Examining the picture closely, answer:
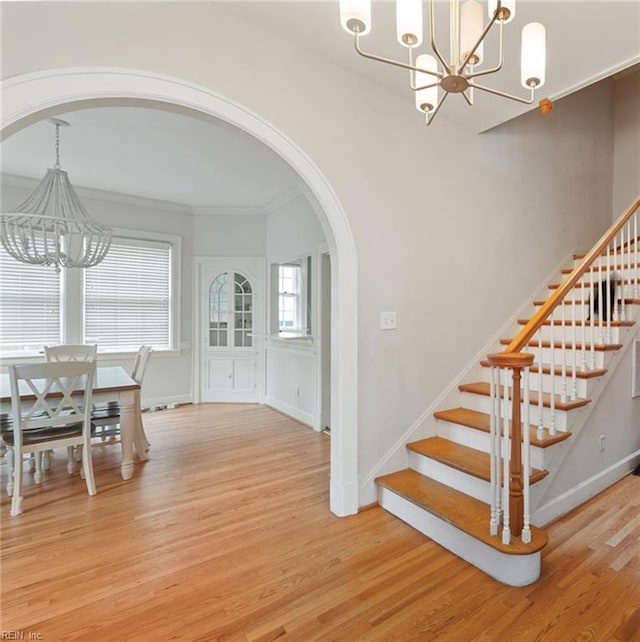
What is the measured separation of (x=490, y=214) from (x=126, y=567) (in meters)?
3.54

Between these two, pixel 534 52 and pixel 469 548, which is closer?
pixel 534 52

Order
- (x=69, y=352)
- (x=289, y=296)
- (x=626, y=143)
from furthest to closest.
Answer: (x=289, y=296) < (x=626, y=143) < (x=69, y=352)

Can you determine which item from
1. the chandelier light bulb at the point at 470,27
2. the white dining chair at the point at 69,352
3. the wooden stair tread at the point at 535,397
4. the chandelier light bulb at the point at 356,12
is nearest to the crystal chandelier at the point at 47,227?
the white dining chair at the point at 69,352

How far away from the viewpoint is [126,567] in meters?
1.94

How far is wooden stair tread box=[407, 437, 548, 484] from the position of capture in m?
2.20

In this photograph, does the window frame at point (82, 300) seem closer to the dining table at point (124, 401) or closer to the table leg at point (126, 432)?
the dining table at point (124, 401)

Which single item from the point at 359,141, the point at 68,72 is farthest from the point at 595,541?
the point at 68,72

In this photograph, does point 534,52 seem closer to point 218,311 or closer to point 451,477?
point 451,477

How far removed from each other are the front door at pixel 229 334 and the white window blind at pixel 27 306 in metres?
1.86

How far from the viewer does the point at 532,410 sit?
257cm

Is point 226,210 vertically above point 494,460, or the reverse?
point 226,210

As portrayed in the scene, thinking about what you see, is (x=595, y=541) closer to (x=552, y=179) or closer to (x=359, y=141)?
(x=359, y=141)

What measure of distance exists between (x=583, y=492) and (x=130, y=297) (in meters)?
5.41

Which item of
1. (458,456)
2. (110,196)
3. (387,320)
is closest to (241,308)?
(110,196)
